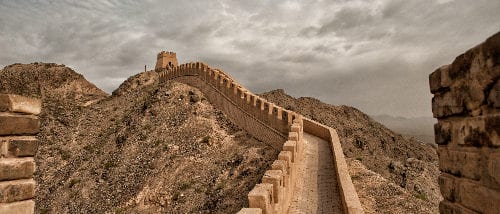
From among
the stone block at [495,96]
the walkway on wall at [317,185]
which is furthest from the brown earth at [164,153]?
the stone block at [495,96]

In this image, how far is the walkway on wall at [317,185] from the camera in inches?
478

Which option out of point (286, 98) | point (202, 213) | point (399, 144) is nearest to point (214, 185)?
point (202, 213)

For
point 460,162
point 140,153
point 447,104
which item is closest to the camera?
point 460,162

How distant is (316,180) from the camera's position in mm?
14930

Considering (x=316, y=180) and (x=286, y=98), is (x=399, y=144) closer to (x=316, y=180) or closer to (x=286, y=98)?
(x=286, y=98)

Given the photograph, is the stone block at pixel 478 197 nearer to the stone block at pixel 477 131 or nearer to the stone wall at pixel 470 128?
the stone wall at pixel 470 128

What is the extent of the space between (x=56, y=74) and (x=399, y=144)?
41.2 metres

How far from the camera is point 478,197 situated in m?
3.51

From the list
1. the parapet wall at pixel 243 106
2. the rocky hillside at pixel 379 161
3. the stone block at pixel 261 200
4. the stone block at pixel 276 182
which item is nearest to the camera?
the stone block at pixel 261 200

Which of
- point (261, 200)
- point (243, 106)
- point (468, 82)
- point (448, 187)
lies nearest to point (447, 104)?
point (468, 82)

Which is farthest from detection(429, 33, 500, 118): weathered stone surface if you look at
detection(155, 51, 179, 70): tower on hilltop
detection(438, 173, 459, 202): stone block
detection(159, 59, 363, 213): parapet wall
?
detection(155, 51, 179, 70): tower on hilltop

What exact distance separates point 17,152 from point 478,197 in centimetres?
467

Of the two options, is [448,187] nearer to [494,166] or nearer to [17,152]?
[494,166]

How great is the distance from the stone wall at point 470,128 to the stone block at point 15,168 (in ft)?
15.1
